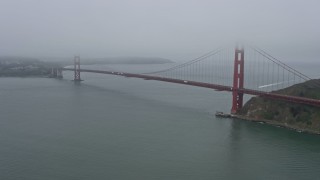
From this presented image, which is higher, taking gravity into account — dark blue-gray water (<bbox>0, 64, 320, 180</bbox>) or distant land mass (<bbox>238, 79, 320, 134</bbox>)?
distant land mass (<bbox>238, 79, 320, 134</bbox>)

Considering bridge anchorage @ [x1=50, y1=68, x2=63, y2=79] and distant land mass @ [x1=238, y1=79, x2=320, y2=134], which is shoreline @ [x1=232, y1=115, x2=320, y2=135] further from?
bridge anchorage @ [x1=50, y1=68, x2=63, y2=79]

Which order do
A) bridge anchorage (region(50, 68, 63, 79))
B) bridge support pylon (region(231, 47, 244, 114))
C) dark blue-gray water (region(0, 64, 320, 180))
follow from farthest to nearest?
bridge anchorage (region(50, 68, 63, 79)) → bridge support pylon (region(231, 47, 244, 114)) → dark blue-gray water (region(0, 64, 320, 180))

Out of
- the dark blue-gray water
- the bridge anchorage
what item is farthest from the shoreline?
the bridge anchorage

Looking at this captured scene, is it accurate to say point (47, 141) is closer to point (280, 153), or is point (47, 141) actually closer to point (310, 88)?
point (280, 153)

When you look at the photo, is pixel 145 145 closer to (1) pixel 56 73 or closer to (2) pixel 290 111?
(2) pixel 290 111

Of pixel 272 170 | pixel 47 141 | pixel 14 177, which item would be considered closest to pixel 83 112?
pixel 47 141
